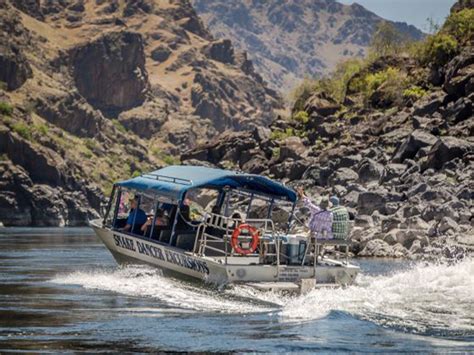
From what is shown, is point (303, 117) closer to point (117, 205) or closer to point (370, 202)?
point (370, 202)

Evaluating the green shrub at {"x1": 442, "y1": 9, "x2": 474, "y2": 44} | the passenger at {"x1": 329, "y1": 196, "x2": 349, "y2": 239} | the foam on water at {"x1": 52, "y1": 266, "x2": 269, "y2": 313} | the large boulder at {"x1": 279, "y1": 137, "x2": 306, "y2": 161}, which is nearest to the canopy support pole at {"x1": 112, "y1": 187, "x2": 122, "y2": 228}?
the foam on water at {"x1": 52, "y1": 266, "x2": 269, "y2": 313}

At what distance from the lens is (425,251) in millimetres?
51750

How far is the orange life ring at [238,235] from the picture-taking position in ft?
107

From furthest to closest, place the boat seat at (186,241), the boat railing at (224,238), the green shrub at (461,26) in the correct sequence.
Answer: the green shrub at (461,26) < the boat seat at (186,241) < the boat railing at (224,238)

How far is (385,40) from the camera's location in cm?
16975

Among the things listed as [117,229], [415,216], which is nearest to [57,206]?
[415,216]

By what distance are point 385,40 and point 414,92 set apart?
69.0m

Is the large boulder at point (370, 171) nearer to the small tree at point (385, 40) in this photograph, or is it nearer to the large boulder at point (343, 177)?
the large boulder at point (343, 177)

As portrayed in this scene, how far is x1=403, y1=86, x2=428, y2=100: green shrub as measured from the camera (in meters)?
101

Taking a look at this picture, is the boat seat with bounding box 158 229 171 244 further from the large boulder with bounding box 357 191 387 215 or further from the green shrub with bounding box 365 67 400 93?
the green shrub with bounding box 365 67 400 93

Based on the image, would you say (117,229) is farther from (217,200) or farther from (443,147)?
(443,147)

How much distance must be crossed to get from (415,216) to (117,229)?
2352 centimetres

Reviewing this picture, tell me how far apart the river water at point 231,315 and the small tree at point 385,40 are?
361ft

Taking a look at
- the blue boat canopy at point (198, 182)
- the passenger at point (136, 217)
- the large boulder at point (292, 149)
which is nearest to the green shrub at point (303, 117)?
the large boulder at point (292, 149)
